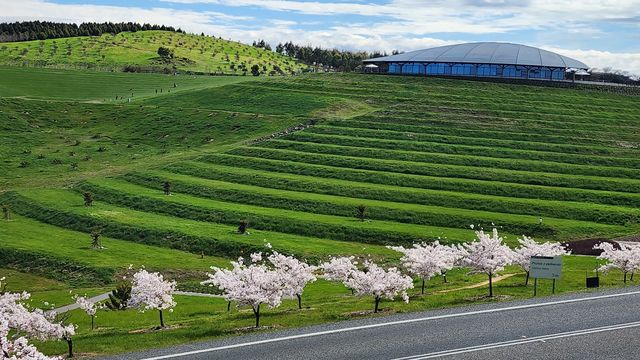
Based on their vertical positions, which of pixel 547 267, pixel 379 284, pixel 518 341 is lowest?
pixel 518 341

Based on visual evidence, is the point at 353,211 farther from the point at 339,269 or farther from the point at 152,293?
the point at 152,293

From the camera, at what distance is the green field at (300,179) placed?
7681 cm

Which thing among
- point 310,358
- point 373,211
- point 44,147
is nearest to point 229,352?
point 310,358

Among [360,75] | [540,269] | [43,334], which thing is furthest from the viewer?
[360,75]

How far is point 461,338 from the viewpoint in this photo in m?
41.2

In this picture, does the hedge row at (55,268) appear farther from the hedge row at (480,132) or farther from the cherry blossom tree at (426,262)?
the hedge row at (480,132)

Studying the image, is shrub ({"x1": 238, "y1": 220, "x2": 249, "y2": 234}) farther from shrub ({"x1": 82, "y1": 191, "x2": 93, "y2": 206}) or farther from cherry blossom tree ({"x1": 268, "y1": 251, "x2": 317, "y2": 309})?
cherry blossom tree ({"x1": 268, "y1": 251, "x2": 317, "y2": 309})

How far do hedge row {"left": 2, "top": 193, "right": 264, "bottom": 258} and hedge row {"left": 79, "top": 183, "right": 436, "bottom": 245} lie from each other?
827 cm

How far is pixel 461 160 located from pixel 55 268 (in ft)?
238

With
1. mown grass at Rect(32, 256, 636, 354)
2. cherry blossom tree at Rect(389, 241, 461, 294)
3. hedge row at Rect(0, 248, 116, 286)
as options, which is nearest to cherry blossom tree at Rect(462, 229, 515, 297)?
mown grass at Rect(32, 256, 636, 354)

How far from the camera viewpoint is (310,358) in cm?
3825

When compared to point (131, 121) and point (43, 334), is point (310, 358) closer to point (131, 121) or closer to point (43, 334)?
point (43, 334)

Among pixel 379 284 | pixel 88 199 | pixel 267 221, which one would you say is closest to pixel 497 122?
pixel 267 221

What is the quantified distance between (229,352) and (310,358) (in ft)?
15.5
